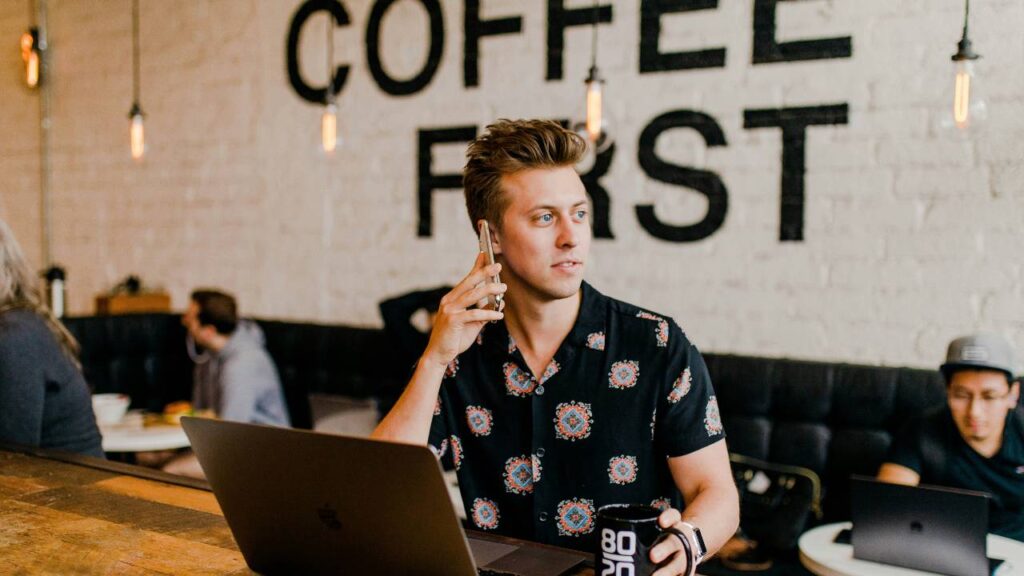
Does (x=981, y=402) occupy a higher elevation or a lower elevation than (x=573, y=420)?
lower

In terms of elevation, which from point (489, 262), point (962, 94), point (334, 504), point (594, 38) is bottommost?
point (334, 504)

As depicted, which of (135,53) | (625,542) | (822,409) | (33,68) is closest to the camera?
(625,542)

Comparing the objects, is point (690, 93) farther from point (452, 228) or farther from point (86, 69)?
point (86, 69)

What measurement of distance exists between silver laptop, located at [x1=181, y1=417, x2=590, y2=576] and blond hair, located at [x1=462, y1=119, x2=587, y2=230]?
76 centimetres

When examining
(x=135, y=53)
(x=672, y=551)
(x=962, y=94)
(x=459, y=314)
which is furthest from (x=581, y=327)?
(x=135, y=53)

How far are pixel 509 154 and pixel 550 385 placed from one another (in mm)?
434

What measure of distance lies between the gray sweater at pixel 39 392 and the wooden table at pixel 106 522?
44 cm

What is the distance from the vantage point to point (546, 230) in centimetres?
166

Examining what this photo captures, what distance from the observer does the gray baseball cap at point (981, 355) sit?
2.39 meters

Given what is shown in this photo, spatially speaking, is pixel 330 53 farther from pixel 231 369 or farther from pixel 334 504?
pixel 334 504

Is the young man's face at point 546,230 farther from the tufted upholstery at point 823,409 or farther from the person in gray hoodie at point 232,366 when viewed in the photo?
the person in gray hoodie at point 232,366

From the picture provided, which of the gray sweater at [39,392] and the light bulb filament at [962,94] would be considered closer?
the gray sweater at [39,392]

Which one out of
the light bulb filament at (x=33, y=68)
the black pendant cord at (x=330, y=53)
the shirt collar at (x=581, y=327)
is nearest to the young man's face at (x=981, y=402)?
the shirt collar at (x=581, y=327)

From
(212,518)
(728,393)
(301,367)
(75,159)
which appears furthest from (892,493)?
(75,159)
